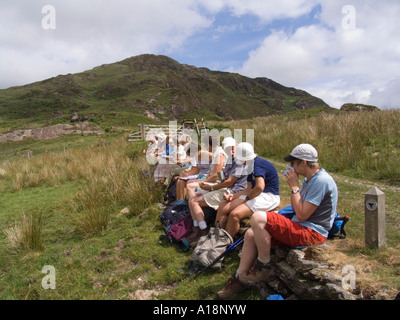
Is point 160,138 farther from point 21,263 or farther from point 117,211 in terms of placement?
point 21,263

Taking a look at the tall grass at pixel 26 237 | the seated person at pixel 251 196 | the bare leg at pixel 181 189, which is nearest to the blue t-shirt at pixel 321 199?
the seated person at pixel 251 196

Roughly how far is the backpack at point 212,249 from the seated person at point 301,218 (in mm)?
587


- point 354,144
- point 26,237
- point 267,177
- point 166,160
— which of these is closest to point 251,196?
point 267,177

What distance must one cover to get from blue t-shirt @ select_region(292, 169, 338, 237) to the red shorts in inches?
2.6

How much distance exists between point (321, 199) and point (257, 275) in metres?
1.04

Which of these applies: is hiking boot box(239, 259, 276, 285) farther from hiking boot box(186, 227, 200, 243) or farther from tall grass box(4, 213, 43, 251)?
tall grass box(4, 213, 43, 251)

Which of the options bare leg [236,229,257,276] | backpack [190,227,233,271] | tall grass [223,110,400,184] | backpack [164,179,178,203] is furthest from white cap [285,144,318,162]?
tall grass [223,110,400,184]

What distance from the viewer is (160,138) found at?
27.4ft

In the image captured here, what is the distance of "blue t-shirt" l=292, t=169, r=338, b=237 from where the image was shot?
2.76m

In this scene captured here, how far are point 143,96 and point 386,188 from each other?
7471 centimetres

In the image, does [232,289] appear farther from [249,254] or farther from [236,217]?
[236,217]

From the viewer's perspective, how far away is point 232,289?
3059 mm

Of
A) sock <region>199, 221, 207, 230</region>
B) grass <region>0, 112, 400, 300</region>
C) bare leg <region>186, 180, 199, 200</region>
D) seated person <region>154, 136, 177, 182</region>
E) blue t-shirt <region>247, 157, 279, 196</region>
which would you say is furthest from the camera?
seated person <region>154, 136, 177, 182</region>
